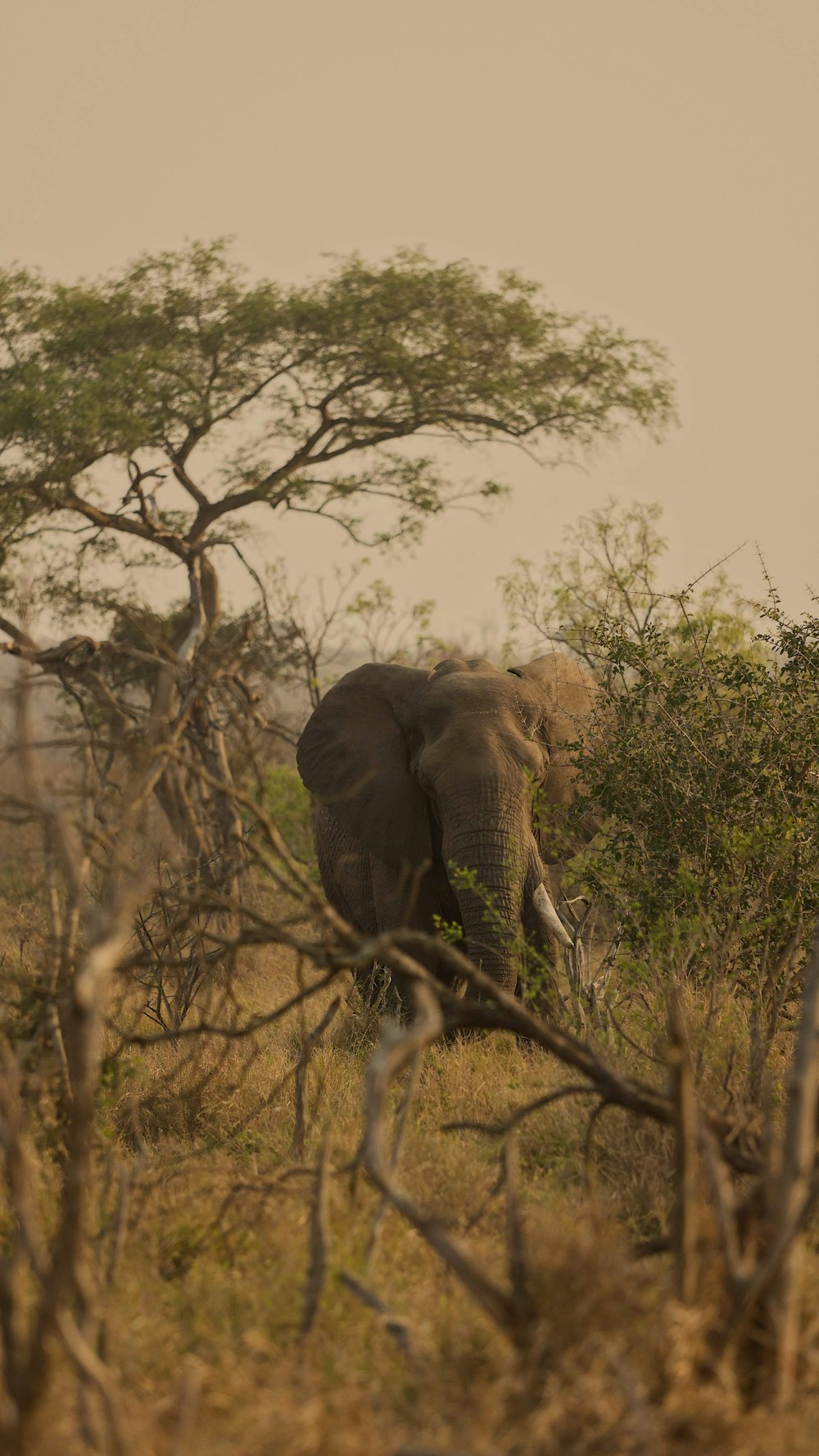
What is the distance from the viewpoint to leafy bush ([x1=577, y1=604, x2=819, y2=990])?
23.8ft

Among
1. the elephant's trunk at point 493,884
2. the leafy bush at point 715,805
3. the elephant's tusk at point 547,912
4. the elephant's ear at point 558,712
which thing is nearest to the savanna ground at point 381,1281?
the leafy bush at point 715,805

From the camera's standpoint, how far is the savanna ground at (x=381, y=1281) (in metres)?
3.11

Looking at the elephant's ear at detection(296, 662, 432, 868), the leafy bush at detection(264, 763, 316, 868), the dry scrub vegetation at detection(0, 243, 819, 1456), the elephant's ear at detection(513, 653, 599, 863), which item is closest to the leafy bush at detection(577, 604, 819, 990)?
the dry scrub vegetation at detection(0, 243, 819, 1456)

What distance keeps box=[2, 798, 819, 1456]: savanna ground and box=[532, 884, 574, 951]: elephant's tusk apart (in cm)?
145

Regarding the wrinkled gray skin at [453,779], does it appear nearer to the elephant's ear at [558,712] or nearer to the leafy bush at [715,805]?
the elephant's ear at [558,712]

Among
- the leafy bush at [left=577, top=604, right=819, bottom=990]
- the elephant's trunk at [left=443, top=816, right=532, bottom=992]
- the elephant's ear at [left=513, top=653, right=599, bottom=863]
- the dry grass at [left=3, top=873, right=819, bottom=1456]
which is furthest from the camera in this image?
the elephant's ear at [left=513, top=653, right=599, bottom=863]

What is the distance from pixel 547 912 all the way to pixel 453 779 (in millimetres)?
948

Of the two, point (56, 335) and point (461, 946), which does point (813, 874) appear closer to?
point (461, 946)

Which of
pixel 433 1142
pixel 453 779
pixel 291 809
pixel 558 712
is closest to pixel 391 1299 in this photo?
pixel 433 1142

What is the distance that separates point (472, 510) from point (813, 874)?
12461 millimetres

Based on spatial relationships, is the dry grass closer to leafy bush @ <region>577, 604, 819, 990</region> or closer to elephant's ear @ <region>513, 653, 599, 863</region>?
leafy bush @ <region>577, 604, 819, 990</region>

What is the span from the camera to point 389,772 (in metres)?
9.80

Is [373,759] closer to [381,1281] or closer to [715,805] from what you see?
[715,805]

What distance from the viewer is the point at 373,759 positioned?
995cm
